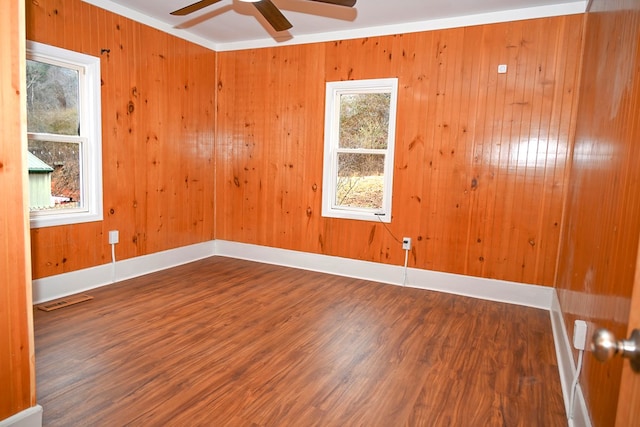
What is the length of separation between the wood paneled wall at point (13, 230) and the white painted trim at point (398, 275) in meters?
3.30

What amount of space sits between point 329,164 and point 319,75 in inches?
40.5

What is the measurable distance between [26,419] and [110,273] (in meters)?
2.49

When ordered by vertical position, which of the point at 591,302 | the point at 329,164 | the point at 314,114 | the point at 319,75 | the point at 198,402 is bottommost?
the point at 198,402

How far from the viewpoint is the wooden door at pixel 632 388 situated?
73 cm

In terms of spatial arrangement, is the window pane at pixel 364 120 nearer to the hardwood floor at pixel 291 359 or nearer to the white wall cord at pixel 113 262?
the hardwood floor at pixel 291 359

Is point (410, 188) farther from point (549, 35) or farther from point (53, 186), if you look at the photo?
point (53, 186)

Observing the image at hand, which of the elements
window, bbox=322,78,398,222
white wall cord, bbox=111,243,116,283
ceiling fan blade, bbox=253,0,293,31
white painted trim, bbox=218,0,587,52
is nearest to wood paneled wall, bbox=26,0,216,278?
white wall cord, bbox=111,243,116,283

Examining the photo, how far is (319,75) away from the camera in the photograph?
4.62 metres

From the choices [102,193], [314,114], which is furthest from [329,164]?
[102,193]

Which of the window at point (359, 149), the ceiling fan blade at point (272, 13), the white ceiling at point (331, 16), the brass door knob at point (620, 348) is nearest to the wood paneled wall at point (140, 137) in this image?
the white ceiling at point (331, 16)

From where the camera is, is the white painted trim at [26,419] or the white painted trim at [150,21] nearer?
the white painted trim at [26,419]

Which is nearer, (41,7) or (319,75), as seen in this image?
(41,7)

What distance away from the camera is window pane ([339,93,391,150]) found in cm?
441

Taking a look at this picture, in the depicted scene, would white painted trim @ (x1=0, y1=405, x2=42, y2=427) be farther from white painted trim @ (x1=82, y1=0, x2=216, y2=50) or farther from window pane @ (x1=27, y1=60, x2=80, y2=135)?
white painted trim @ (x1=82, y1=0, x2=216, y2=50)
